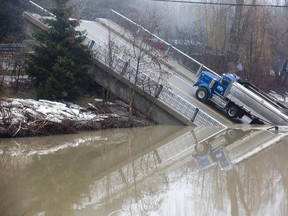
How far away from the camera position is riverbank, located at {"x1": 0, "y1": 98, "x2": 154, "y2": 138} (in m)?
16.1

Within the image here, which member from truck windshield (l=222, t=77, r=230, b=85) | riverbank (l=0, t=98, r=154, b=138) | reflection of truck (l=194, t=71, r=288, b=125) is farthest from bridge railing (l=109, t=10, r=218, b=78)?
riverbank (l=0, t=98, r=154, b=138)

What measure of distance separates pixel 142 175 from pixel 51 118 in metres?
6.55

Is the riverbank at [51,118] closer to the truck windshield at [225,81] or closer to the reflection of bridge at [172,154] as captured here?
the reflection of bridge at [172,154]

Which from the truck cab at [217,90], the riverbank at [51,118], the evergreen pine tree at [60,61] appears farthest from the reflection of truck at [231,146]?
the evergreen pine tree at [60,61]

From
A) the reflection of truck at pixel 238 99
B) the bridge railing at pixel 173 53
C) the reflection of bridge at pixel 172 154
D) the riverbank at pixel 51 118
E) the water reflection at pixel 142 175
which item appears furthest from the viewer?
the bridge railing at pixel 173 53

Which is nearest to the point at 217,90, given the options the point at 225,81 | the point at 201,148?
the point at 225,81

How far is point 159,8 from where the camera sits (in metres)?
45.4

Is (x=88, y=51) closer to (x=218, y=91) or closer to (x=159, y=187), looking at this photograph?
(x=218, y=91)

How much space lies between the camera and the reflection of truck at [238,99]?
73.3 feet

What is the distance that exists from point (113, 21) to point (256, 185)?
25.4 meters

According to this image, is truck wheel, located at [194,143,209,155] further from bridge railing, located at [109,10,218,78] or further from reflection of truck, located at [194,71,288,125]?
bridge railing, located at [109,10,218,78]

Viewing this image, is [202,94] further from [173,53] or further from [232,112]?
[173,53]

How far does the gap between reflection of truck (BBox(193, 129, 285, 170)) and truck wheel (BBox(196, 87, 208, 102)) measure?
3430 millimetres

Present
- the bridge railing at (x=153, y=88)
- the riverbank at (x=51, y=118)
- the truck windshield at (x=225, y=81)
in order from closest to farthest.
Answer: the riverbank at (x=51, y=118) → the bridge railing at (x=153, y=88) → the truck windshield at (x=225, y=81)
